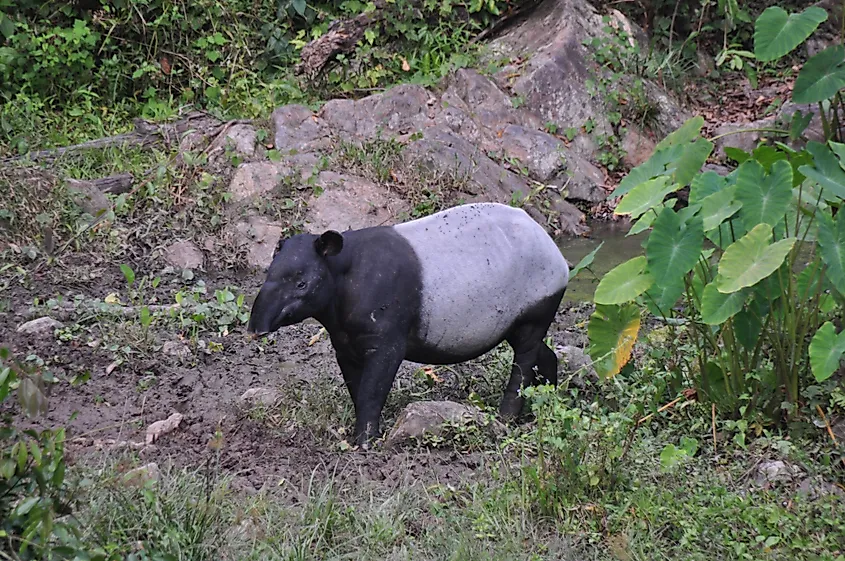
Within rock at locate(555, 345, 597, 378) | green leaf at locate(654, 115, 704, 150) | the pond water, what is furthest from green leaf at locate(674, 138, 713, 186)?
the pond water

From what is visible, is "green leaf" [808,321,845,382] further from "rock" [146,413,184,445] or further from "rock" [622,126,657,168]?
"rock" [622,126,657,168]

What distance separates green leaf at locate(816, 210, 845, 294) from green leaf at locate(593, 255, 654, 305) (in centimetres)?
86

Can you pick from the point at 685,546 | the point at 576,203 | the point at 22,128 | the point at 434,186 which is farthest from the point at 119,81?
the point at 685,546

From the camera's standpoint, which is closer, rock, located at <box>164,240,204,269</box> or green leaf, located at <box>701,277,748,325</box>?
green leaf, located at <box>701,277,748,325</box>

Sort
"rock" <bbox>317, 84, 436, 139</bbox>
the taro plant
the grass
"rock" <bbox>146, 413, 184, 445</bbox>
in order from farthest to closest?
"rock" <bbox>317, 84, 436, 139</bbox>, "rock" <bbox>146, 413, 184, 445</bbox>, the taro plant, the grass

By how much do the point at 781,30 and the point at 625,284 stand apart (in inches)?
59.7

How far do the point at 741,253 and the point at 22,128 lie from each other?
8.86 meters

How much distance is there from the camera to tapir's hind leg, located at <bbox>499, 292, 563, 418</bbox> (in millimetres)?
5730

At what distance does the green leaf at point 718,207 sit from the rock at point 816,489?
49.7 inches

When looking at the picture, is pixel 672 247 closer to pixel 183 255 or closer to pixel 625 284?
pixel 625 284

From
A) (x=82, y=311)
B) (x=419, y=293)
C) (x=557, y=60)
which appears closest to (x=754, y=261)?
(x=419, y=293)

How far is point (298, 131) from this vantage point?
10.9 metres

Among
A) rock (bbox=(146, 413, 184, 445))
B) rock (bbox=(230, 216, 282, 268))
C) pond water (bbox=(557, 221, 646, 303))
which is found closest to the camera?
rock (bbox=(146, 413, 184, 445))

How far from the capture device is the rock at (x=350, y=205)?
9.74 m
